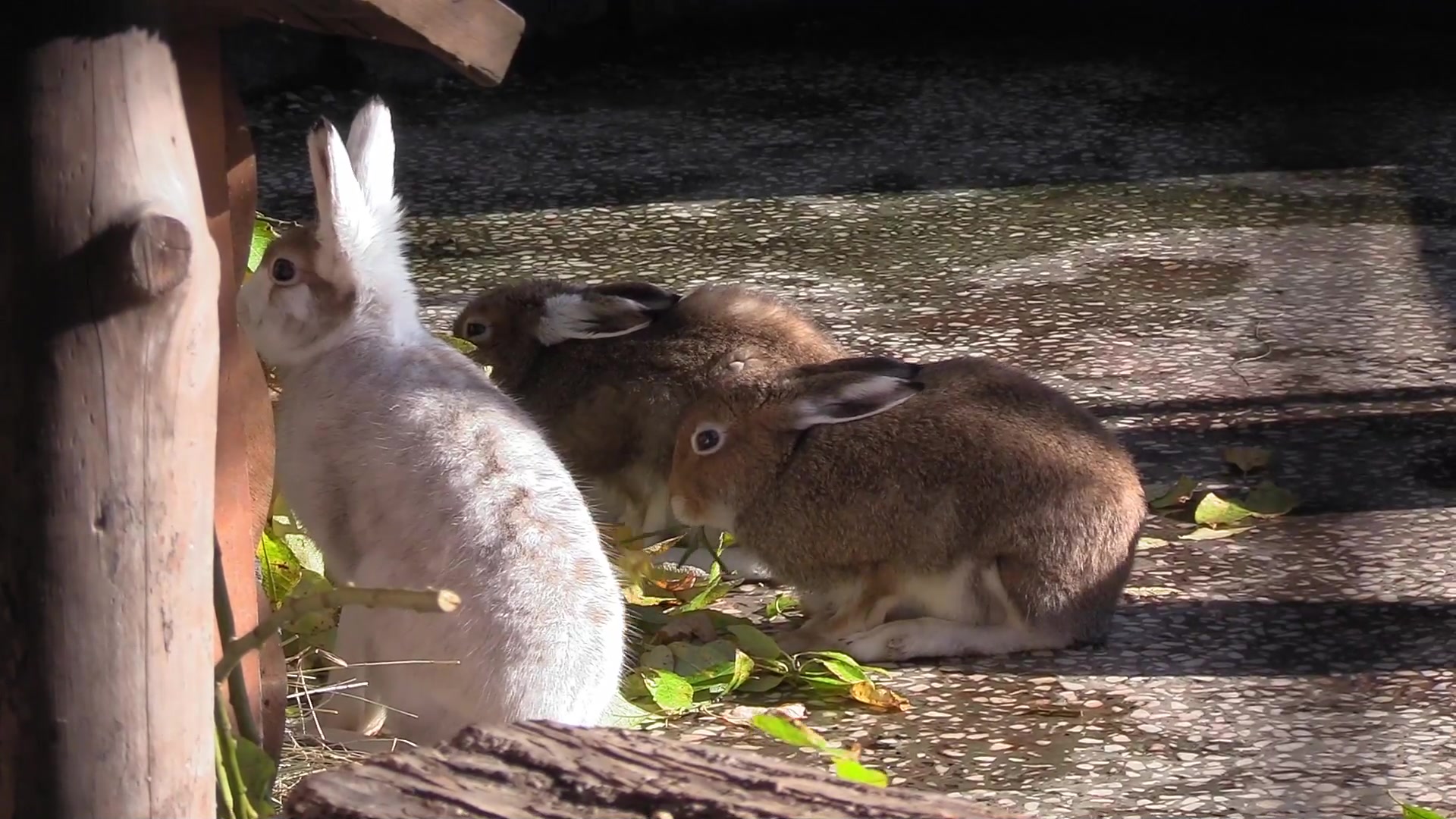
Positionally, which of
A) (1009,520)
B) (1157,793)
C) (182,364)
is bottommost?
(1157,793)

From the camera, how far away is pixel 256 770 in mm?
2764

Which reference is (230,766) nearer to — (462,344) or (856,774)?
(856,774)

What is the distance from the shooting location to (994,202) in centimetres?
786

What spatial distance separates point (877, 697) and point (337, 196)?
149 cm

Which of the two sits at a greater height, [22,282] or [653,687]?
[22,282]

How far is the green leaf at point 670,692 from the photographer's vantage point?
3.89 m

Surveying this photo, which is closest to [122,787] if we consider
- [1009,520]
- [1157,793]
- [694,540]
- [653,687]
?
[653,687]

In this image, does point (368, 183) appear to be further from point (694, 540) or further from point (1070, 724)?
point (1070, 724)

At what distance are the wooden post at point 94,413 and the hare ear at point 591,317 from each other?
266cm

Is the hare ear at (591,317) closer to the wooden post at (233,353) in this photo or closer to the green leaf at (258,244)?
the green leaf at (258,244)

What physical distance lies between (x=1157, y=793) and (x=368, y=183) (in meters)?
1.92

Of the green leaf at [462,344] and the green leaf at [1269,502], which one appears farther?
the green leaf at [462,344]

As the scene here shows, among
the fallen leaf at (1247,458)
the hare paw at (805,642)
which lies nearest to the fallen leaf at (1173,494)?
the fallen leaf at (1247,458)

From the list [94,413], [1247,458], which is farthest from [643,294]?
[94,413]
